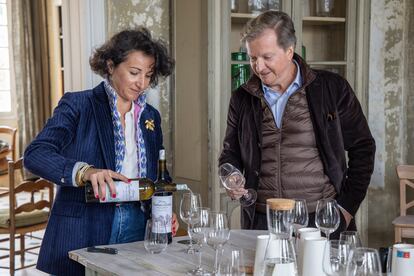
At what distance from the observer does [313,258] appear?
1.51 m

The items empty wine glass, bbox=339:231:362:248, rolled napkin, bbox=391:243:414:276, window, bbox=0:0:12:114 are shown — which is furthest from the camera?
window, bbox=0:0:12:114

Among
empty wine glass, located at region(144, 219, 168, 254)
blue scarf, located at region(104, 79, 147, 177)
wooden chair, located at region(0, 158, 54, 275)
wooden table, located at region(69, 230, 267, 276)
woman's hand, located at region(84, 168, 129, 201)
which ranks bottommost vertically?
wooden chair, located at region(0, 158, 54, 275)

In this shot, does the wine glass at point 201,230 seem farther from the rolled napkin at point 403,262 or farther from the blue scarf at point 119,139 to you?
the rolled napkin at point 403,262

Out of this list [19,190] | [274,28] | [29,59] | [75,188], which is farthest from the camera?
[29,59]

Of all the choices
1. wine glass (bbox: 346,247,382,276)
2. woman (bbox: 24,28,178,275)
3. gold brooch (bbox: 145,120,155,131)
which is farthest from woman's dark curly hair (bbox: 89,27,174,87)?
wine glass (bbox: 346,247,382,276)

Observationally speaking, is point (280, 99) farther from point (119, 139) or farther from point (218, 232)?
point (218, 232)

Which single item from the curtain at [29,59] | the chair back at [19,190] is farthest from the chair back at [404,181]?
the curtain at [29,59]

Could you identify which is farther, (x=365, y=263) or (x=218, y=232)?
(x=218, y=232)

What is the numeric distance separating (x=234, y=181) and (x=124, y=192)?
48cm

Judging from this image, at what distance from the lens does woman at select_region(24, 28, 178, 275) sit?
6.30 ft

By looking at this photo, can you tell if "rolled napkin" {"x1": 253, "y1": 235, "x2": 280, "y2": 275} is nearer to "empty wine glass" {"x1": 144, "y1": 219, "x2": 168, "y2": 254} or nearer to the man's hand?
"empty wine glass" {"x1": 144, "y1": 219, "x2": 168, "y2": 254}

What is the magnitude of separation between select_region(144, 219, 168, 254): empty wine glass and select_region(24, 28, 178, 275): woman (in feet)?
0.67

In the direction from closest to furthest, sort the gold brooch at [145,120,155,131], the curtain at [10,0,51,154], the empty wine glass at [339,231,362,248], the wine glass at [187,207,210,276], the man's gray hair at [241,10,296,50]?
the empty wine glass at [339,231,362,248] < the wine glass at [187,207,210,276] < the gold brooch at [145,120,155,131] < the man's gray hair at [241,10,296,50] < the curtain at [10,0,51,154]

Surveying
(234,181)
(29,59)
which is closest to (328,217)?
(234,181)
